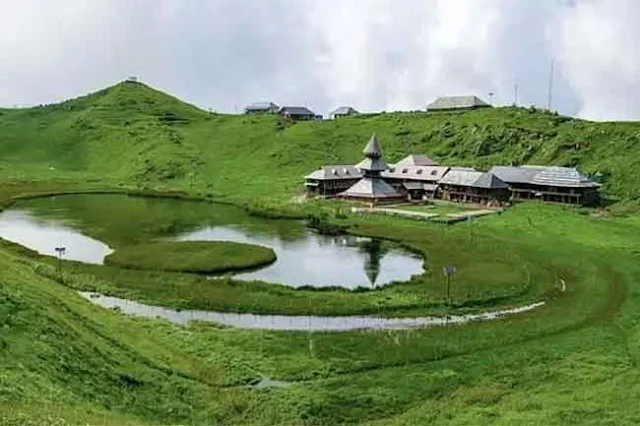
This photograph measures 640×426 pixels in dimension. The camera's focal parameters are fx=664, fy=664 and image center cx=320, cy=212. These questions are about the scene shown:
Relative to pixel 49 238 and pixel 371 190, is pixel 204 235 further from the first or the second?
pixel 371 190

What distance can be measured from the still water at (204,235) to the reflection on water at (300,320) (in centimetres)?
883

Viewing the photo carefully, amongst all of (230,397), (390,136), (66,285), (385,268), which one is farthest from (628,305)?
(390,136)

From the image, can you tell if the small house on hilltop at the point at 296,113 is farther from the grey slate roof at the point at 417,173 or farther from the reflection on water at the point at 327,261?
the reflection on water at the point at 327,261

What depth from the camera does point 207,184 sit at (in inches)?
4953

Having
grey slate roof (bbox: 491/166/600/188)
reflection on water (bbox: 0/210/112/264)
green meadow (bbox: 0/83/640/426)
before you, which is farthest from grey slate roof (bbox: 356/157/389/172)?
reflection on water (bbox: 0/210/112/264)

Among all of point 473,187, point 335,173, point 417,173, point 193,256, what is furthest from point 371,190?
point 193,256

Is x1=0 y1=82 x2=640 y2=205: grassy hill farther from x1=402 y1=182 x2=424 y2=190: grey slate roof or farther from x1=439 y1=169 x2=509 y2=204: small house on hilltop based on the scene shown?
x1=402 y1=182 x2=424 y2=190: grey slate roof

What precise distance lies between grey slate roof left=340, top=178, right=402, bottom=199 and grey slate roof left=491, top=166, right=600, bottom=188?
1604cm

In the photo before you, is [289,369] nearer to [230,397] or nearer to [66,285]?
[230,397]

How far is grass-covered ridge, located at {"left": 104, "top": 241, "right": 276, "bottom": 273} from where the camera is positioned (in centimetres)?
6166

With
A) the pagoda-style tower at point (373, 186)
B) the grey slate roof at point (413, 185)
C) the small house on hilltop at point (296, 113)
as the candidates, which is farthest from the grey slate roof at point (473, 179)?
the small house on hilltop at point (296, 113)

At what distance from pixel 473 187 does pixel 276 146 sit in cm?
6094

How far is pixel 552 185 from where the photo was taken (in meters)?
92.2

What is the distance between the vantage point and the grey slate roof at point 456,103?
16748 centimetres
